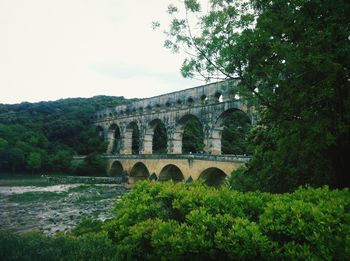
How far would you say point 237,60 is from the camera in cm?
831

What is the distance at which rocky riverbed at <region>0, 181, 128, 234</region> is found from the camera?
17703 millimetres

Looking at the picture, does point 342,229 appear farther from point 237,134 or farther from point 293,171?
point 237,134

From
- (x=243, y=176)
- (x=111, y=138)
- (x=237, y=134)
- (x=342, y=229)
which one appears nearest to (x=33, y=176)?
(x=111, y=138)

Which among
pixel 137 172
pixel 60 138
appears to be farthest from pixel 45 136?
pixel 137 172

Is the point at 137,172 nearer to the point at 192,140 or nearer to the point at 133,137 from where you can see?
the point at 192,140

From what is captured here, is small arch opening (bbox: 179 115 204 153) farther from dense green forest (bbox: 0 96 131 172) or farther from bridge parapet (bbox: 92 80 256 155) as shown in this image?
dense green forest (bbox: 0 96 131 172)

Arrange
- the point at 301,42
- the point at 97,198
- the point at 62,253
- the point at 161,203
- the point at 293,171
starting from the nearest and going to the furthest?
the point at 62,253 < the point at 161,203 < the point at 301,42 < the point at 293,171 < the point at 97,198

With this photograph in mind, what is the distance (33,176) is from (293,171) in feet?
128

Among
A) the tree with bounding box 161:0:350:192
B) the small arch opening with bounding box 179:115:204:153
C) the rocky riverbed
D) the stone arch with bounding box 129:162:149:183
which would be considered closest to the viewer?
the tree with bounding box 161:0:350:192

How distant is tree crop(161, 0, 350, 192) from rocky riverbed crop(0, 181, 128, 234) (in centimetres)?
840

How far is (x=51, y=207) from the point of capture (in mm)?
22922

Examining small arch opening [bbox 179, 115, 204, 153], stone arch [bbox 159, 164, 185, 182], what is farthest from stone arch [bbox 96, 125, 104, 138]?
stone arch [bbox 159, 164, 185, 182]

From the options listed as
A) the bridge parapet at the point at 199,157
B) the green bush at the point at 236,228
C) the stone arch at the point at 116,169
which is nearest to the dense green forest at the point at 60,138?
the stone arch at the point at 116,169

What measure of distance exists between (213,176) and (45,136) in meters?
36.4
